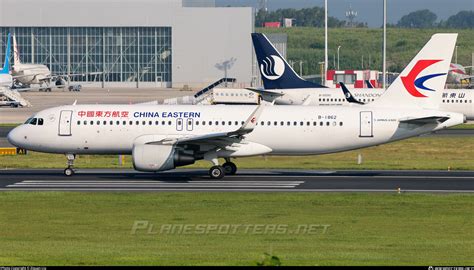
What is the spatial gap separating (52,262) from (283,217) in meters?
11.1

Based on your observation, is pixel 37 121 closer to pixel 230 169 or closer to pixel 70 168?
pixel 70 168

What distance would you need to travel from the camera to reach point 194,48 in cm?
18275

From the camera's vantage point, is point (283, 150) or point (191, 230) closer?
point (191, 230)

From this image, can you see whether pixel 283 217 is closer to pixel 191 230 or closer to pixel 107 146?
pixel 191 230

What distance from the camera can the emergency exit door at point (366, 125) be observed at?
47.9 m

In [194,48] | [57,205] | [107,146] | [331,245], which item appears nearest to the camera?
[331,245]

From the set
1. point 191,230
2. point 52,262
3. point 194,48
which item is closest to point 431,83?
point 191,230

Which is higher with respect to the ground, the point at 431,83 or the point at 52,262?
the point at 431,83

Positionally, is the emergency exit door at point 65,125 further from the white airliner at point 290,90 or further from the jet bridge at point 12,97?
the jet bridge at point 12,97

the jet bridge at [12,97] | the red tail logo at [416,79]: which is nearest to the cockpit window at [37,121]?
the red tail logo at [416,79]

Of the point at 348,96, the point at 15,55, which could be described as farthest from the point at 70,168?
the point at 15,55

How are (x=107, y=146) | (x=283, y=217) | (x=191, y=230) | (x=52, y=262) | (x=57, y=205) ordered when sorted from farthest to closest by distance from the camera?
(x=107, y=146) → (x=57, y=205) → (x=283, y=217) → (x=191, y=230) → (x=52, y=262)

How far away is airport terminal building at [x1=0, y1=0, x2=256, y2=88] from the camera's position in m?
182

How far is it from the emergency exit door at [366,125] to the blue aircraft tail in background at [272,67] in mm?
31304
